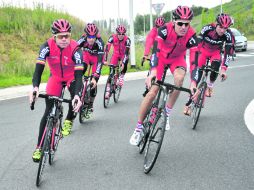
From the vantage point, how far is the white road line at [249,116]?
8327 mm

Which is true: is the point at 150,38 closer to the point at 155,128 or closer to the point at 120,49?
the point at 120,49

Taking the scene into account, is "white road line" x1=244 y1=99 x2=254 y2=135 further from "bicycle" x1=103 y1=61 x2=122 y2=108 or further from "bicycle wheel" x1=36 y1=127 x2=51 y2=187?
"bicycle wheel" x1=36 y1=127 x2=51 y2=187

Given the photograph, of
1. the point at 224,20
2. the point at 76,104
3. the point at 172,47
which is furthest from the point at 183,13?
the point at 224,20

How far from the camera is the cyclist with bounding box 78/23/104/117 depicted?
350 inches

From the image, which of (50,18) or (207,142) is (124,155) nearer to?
(207,142)

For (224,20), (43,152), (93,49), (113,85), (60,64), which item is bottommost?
(43,152)

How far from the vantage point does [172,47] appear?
7086 mm

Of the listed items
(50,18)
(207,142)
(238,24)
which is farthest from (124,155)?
(238,24)

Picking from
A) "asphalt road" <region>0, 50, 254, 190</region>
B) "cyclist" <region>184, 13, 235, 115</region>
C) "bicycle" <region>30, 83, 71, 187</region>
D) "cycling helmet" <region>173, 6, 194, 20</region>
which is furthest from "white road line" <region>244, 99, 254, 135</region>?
"bicycle" <region>30, 83, 71, 187</region>

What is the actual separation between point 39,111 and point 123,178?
18.5 ft

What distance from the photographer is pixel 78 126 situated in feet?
29.3

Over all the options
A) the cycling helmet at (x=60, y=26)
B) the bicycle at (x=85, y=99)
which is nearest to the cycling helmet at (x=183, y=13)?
the cycling helmet at (x=60, y=26)

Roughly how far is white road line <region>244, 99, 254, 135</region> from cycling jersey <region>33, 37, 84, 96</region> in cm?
350

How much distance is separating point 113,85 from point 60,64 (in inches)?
190
